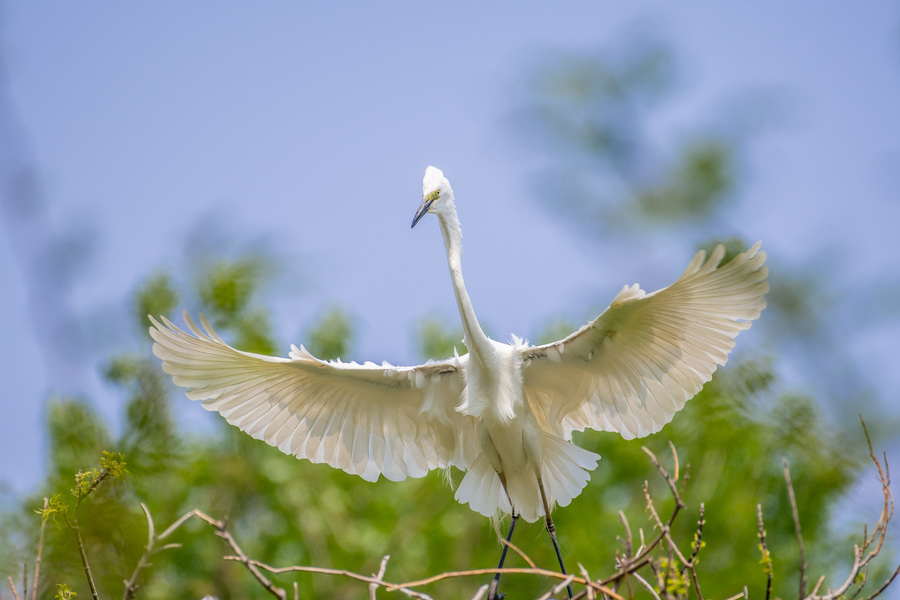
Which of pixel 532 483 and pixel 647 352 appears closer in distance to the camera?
pixel 647 352

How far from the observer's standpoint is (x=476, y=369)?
12.0ft

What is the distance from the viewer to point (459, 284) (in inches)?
143

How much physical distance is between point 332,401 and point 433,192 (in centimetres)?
111

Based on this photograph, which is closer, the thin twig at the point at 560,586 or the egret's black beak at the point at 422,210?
the thin twig at the point at 560,586

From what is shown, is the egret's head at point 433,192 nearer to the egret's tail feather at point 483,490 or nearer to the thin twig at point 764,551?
the egret's tail feather at point 483,490

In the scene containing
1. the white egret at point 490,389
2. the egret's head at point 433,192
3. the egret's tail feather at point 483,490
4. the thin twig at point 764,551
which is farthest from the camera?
the egret's tail feather at point 483,490

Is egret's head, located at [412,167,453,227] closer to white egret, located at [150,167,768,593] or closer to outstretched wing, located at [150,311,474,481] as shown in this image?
white egret, located at [150,167,768,593]

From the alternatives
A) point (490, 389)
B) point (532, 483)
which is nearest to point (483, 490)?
point (532, 483)

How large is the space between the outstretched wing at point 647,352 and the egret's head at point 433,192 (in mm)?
728

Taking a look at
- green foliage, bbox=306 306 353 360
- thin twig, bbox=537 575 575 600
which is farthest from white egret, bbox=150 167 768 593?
green foliage, bbox=306 306 353 360

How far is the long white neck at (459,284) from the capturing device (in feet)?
11.8

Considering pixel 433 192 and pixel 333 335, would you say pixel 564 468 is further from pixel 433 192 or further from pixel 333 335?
pixel 333 335

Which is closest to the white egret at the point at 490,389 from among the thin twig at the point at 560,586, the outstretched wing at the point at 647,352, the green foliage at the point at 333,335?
the outstretched wing at the point at 647,352

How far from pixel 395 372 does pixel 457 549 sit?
8.26 meters
